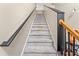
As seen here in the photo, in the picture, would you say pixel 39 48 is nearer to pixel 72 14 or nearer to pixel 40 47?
pixel 40 47

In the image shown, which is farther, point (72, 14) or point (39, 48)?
point (72, 14)

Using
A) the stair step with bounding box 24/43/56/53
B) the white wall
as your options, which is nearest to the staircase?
the stair step with bounding box 24/43/56/53

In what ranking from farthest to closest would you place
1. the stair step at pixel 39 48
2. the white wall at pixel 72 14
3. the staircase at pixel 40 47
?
the white wall at pixel 72 14 < the stair step at pixel 39 48 < the staircase at pixel 40 47

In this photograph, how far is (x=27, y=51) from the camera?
12.5 ft

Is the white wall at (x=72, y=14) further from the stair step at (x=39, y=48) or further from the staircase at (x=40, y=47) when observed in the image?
the stair step at (x=39, y=48)

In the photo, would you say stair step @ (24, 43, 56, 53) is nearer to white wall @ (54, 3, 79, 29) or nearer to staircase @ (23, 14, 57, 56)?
staircase @ (23, 14, 57, 56)

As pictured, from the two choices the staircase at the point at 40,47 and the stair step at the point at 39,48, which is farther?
the stair step at the point at 39,48

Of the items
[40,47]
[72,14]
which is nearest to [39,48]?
[40,47]

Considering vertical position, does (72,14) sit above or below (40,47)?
above

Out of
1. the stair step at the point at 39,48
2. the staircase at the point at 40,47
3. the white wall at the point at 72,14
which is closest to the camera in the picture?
the staircase at the point at 40,47

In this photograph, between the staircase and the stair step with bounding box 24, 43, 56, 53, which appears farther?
the stair step with bounding box 24, 43, 56, 53

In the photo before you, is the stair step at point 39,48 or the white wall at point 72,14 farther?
the white wall at point 72,14

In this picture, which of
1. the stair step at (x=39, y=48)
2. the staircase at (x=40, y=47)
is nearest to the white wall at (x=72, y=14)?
the staircase at (x=40, y=47)

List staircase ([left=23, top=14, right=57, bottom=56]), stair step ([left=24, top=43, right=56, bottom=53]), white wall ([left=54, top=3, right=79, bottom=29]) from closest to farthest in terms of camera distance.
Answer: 1. staircase ([left=23, top=14, right=57, bottom=56])
2. stair step ([left=24, top=43, right=56, bottom=53])
3. white wall ([left=54, top=3, right=79, bottom=29])
